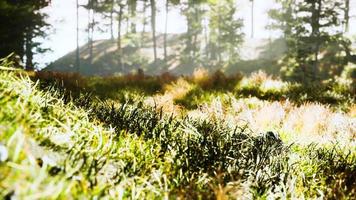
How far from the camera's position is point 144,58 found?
48250 millimetres

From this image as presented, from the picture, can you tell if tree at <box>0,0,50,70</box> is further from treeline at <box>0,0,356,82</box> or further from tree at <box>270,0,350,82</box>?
tree at <box>270,0,350,82</box>

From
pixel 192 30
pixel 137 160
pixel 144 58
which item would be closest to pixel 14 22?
pixel 137 160

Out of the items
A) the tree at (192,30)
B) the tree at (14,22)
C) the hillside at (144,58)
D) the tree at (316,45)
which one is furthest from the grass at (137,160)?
the tree at (192,30)

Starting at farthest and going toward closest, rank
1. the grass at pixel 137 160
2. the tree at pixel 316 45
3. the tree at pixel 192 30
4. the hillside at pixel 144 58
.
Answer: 1. the tree at pixel 192 30
2. the hillside at pixel 144 58
3. the tree at pixel 316 45
4. the grass at pixel 137 160

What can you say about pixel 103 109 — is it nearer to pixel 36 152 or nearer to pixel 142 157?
pixel 142 157

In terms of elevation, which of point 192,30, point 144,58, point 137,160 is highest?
point 192,30

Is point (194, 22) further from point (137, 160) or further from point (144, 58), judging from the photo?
point (137, 160)

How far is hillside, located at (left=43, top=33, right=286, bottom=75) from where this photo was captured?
43.9 m

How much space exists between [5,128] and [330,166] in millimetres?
3394

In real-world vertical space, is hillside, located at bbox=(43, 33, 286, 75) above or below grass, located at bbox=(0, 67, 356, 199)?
below

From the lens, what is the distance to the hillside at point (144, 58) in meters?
43.9

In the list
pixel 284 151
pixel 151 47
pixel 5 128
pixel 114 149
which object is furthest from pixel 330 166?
pixel 151 47

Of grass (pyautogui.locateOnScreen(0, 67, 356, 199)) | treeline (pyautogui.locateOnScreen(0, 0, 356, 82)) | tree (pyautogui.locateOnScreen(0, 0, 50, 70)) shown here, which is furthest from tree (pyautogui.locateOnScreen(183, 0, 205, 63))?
grass (pyautogui.locateOnScreen(0, 67, 356, 199))

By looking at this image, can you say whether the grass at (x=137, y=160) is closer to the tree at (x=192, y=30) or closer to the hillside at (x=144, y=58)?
the hillside at (x=144, y=58)
